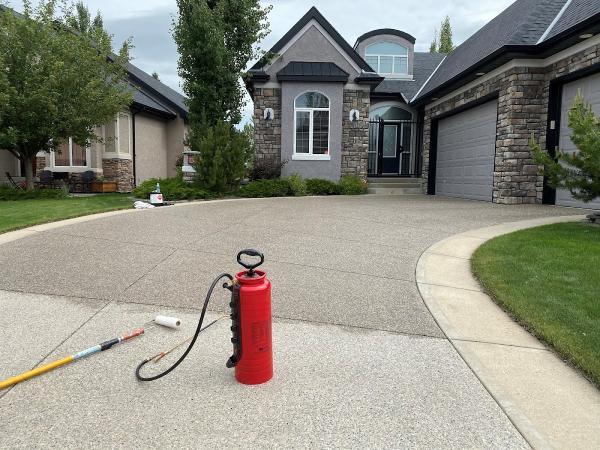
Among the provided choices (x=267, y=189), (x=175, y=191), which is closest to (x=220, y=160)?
(x=175, y=191)

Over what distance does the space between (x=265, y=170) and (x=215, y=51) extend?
4.73 meters

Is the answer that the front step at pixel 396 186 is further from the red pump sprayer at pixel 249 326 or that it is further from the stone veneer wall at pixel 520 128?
the red pump sprayer at pixel 249 326

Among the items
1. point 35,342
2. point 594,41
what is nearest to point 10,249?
point 35,342

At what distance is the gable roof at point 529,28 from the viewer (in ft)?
38.7

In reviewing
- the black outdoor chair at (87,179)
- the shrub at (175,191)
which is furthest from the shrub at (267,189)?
the black outdoor chair at (87,179)

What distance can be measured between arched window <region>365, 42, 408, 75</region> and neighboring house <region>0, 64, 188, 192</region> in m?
10.00

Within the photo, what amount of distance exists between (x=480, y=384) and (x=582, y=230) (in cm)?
630

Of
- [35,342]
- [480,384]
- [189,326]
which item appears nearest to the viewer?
[480,384]

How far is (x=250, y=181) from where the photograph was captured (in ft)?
58.5

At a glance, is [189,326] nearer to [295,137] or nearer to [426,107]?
[295,137]

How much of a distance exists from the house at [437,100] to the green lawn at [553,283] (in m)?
5.51

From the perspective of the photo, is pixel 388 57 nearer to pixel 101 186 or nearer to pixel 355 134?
pixel 355 134

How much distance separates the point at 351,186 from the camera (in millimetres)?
18000

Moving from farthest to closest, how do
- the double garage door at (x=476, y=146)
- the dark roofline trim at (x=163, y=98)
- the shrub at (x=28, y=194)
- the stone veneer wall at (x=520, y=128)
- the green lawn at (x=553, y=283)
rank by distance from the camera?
the dark roofline trim at (x=163, y=98) < the shrub at (x=28, y=194) < the stone veneer wall at (x=520, y=128) < the double garage door at (x=476, y=146) < the green lawn at (x=553, y=283)
